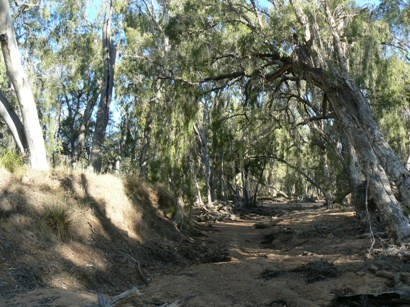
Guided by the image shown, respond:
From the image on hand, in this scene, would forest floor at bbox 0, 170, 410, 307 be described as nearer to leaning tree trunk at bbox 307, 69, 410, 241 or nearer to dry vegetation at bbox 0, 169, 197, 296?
dry vegetation at bbox 0, 169, 197, 296

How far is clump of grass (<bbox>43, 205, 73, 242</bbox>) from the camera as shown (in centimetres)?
815

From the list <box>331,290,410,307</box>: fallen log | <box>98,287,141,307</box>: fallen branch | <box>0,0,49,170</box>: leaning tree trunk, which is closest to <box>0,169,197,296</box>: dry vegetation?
<box>0,0,49,170</box>: leaning tree trunk

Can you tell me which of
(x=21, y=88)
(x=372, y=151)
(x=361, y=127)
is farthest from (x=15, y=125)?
(x=372, y=151)

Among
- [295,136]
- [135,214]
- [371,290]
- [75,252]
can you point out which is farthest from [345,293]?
[295,136]

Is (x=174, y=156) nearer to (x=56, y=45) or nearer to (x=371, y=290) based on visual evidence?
(x=371, y=290)

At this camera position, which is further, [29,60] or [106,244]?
[29,60]

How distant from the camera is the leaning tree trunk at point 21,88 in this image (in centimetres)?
954

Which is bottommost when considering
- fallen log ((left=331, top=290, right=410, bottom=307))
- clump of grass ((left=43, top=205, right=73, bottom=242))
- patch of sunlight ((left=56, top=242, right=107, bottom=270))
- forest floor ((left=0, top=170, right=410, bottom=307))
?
fallen log ((left=331, top=290, right=410, bottom=307))

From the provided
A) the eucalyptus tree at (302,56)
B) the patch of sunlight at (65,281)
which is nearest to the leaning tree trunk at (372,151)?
the eucalyptus tree at (302,56)

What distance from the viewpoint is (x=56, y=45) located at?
2270cm

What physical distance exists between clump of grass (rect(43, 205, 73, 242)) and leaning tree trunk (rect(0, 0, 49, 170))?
1.83 metres

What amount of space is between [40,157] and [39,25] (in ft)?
42.9

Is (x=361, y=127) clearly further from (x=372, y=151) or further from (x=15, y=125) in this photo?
(x=15, y=125)

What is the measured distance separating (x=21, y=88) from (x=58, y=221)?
3.47m
